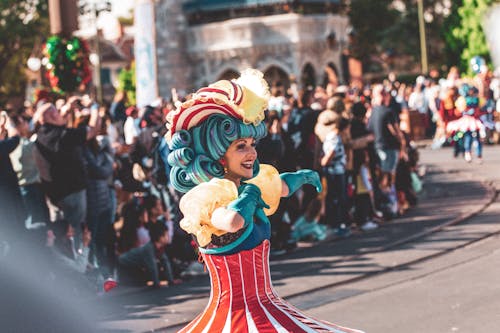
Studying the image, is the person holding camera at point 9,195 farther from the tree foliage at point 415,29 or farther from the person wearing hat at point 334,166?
the tree foliage at point 415,29

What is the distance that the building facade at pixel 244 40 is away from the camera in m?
47.1

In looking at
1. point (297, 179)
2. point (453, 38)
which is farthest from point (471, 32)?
point (297, 179)

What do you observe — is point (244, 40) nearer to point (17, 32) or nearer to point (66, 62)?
point (17, 32)

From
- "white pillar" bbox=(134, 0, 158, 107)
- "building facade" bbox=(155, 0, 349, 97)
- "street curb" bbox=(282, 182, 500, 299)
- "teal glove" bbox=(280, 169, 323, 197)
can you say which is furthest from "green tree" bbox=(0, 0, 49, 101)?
"teal glove" bbox=(280, 169, 323, 197)

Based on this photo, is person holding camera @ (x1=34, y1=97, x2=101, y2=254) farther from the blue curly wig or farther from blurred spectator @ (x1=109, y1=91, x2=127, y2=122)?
blurred spectator @ (x1=109, y1=91, x2=127, y2=122)

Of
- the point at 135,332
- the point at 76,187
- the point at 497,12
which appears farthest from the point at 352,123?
the point at 497,12

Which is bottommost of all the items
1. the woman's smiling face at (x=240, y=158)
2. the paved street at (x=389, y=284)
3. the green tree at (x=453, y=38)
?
the paved street at (x=389, y=284)

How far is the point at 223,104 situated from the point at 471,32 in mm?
39138

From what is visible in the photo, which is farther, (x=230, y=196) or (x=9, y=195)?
(x=9, y=195)

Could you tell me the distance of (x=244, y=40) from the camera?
155ft

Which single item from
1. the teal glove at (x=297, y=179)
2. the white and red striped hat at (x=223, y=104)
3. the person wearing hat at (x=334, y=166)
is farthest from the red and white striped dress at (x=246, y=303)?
the person wearing hat at (x=334, y=166)

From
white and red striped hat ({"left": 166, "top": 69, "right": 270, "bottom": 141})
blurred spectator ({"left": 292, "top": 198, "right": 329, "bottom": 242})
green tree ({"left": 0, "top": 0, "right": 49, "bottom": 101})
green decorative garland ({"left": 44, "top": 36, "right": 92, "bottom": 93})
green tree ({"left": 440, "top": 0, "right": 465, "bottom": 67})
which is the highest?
green tree ({"left": 0, "top": 0, "right": 49, "bottom": 101})

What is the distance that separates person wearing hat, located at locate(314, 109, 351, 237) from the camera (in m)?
12.2

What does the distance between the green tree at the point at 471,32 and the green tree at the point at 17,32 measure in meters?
19.3
